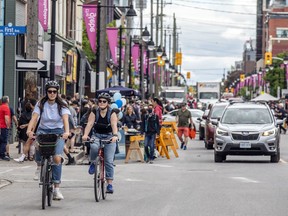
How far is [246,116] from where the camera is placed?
2881 cm

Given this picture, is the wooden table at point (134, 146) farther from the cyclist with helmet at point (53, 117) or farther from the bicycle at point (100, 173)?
the cyclist with helmet at point (53, 117)

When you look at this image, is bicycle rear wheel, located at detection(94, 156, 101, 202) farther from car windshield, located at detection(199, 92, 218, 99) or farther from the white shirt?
car windshield, located at detection(199, 92, 218, 99)

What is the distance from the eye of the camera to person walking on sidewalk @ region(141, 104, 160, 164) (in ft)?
94.5

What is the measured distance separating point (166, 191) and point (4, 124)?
1073 centimetres

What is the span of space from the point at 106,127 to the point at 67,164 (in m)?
10.7

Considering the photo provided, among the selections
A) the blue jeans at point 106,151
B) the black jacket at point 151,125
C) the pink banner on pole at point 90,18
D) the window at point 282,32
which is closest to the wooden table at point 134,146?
the black jacket at point 151,125

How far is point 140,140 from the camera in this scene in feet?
97.0

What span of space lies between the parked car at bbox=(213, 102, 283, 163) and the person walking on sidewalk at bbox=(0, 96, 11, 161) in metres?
5.79

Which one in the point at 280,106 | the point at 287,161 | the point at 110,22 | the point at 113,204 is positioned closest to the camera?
the point at 113,204

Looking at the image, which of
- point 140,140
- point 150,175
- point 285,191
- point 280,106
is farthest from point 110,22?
point 285,191

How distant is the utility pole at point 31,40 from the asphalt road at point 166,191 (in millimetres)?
3135

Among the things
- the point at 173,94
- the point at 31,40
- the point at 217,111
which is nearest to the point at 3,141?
the point at 31,40

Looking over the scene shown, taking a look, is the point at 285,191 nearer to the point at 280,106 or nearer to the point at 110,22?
the point at 280,106

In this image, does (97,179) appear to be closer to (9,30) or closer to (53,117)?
(53,117)
